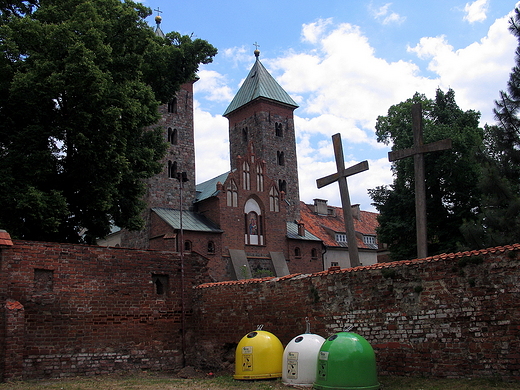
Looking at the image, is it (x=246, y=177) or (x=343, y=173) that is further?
(x=246, y=177)

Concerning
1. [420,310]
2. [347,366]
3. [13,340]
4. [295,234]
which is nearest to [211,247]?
[295,234]

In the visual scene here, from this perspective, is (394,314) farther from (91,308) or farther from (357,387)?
(91,308)

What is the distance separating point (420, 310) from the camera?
37.0 ft

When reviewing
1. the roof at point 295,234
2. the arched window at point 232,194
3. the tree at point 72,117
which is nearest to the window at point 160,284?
the tree at point 72,117

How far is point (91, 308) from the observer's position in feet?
49.3

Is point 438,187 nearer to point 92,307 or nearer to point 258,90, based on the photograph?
point 92,307

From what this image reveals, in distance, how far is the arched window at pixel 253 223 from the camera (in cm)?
3716

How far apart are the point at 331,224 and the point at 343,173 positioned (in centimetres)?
3202

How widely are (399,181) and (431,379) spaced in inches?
772

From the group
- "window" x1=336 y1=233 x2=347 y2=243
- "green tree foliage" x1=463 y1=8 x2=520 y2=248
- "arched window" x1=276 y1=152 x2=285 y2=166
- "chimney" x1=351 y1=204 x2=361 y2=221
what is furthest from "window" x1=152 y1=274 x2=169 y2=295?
"chimney" x1=351 y1=204 x2=361 y2=221

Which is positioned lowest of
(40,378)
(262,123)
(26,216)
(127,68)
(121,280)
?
(40,378)

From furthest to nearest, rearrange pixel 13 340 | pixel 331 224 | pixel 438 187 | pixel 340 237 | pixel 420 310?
pixel 331 224, pixel 340 237, pixel 438 187, pixel 13 340, pixel 420 310

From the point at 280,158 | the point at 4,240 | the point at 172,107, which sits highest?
the point at 172,107

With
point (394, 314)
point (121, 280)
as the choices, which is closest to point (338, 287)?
point (394, 314)
